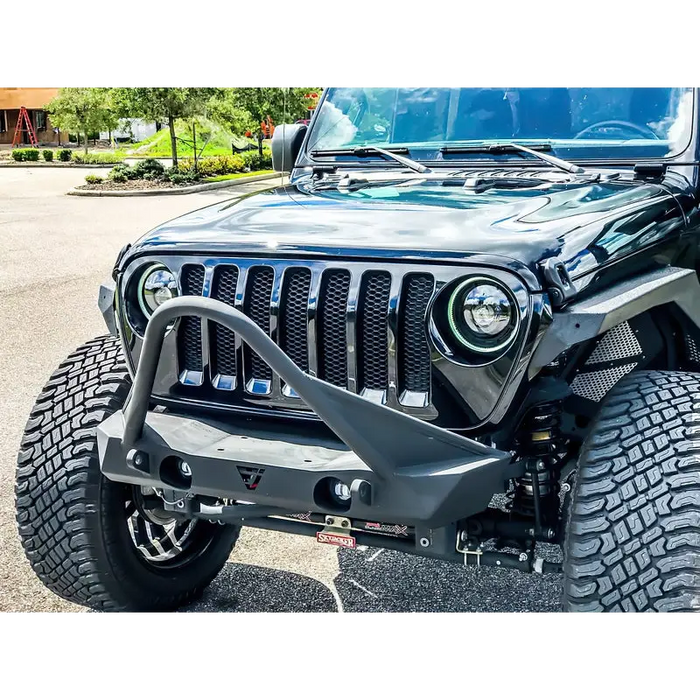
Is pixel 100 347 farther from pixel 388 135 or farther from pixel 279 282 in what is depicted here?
pixel 388 135

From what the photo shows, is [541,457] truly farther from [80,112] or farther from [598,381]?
[80,112]

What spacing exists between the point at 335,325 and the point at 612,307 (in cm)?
77

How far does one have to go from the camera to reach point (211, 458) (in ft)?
8.18

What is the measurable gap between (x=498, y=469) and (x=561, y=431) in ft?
1.56

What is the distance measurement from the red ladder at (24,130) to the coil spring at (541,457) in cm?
4483

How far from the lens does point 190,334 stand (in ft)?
9.34

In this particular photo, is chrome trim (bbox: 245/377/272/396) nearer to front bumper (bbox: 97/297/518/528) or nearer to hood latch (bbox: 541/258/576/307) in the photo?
front bumper (bbox: 97/297/518/528)

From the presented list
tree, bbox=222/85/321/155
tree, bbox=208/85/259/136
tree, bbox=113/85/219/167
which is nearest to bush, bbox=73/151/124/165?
tree, bbox=222/85/321/155

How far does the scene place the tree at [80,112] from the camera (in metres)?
30.3

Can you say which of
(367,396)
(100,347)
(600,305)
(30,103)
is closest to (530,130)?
(600,305)

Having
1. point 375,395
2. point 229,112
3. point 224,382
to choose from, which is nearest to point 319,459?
point 375,395

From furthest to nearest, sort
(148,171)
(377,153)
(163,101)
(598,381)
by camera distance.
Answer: (148,171) → (163,101) → (377,153) → (598,381)

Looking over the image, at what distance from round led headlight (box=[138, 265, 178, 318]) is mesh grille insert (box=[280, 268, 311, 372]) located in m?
0.39

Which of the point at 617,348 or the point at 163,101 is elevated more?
the point at 163,101
